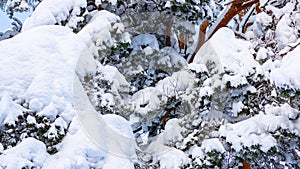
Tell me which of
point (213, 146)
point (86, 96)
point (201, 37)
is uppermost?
point (86, 96)

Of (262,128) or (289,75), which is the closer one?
(289,75)

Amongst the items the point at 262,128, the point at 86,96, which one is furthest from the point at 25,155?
the point at 262,128

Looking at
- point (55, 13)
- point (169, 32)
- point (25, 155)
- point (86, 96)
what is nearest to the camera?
point (25, 155)

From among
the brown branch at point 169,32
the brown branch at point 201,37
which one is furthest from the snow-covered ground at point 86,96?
the brown branch at point 201,37

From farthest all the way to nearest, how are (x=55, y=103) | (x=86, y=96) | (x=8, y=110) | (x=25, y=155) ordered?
(x=86, y=96) → (x=55, y=103) → (x=8, y=110) → (x=25, y=155)

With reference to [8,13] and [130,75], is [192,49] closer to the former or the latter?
[130,75]

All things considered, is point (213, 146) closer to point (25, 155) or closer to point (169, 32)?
point (25, 155)

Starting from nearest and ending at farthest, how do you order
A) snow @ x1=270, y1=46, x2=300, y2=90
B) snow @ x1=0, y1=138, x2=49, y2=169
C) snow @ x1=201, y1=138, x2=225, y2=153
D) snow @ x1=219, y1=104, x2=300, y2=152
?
snow @ x1=270, y1=46, x2=300, y2=90
snow @ x1=0, y1=138, x2=49, y2=169
snow @ x1=219, y1=104, x2=300, y2=152
snow @ x1=201, y1=138, x2=225, y2=153

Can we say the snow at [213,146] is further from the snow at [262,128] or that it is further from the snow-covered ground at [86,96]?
the snow at [262,128]

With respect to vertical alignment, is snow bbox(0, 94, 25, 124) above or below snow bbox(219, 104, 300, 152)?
above

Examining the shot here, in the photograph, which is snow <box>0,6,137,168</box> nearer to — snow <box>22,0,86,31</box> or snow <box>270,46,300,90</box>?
snow <box>22,0,86,31</box>

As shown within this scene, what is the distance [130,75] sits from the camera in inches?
287

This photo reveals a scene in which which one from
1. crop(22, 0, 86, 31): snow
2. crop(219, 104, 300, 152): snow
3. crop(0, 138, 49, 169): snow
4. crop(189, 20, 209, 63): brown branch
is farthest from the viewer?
crop(189, 20, 209, 63): brown branch

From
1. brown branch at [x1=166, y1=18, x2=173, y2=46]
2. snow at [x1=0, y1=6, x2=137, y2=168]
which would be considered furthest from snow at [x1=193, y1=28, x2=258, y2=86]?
snow at [x1=0, y1=6, x2=137, y2=168]
